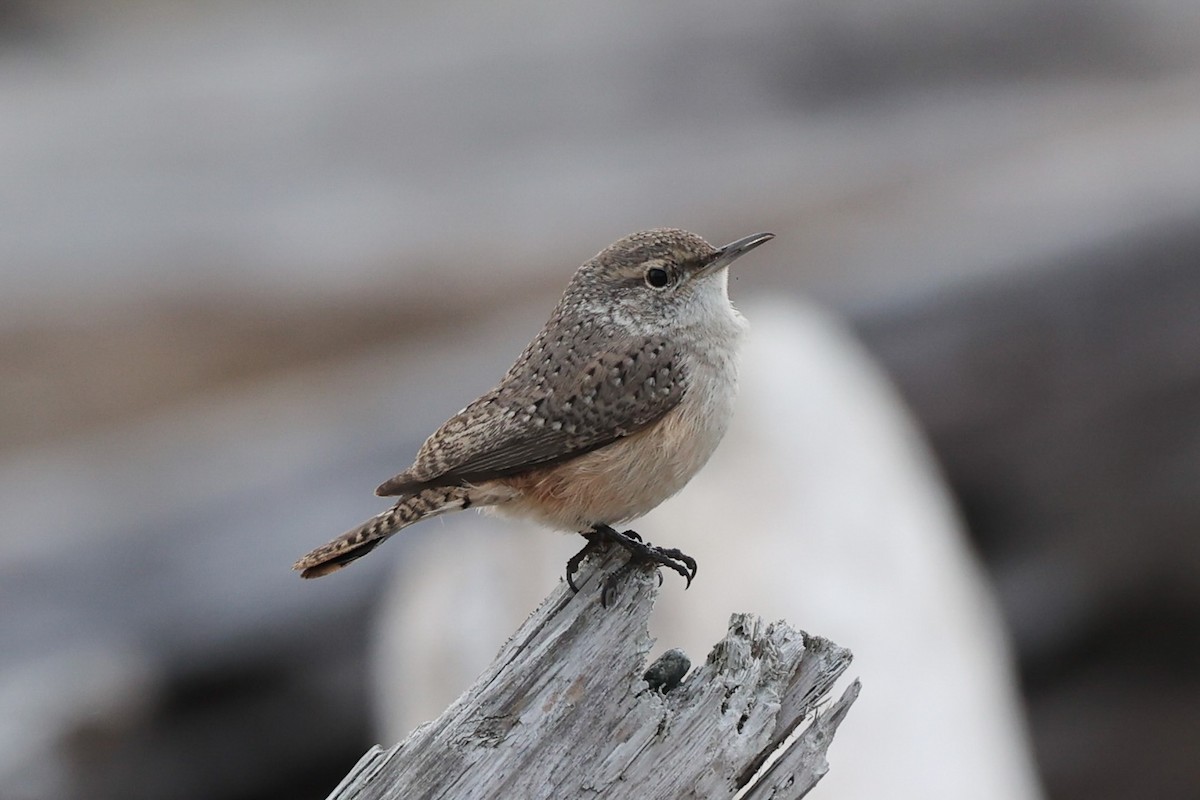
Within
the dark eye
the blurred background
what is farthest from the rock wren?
the blurred background

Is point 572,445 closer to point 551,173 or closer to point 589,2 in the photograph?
point 551,173

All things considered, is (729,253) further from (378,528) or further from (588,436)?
(378,528)

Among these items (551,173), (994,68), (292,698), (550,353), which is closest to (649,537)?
(292,698)

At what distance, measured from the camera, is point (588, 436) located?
408cm

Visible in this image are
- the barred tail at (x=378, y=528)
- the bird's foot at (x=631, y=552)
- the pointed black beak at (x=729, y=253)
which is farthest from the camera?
the pointed black beak at (x=729, y=253)

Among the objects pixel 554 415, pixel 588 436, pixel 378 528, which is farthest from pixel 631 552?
pixel 378 528

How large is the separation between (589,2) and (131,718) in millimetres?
17525

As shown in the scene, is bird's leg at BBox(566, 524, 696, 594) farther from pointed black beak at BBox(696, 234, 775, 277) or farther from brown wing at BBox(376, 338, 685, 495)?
pointed black beak at BBox(696, 234, 775, 277)

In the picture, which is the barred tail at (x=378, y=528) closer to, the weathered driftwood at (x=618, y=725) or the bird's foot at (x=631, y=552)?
the bird's foot at (x=631, y=552)

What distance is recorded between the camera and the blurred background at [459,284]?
8219 millimetres

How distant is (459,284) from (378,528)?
13.7 meters

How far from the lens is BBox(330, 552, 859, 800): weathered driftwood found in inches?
122

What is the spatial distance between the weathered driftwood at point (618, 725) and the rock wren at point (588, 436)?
655mm

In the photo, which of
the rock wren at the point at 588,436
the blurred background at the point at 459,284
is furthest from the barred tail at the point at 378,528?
the blurred background at the point at 459,284
